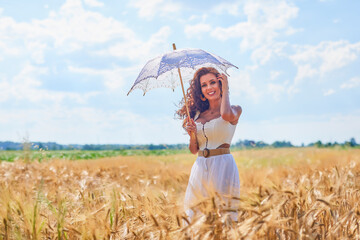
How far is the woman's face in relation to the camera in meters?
4.24

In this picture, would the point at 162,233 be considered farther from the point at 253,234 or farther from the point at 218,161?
the point at 218,161

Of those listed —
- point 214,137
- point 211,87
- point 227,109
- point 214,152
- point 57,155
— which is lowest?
point 57,155

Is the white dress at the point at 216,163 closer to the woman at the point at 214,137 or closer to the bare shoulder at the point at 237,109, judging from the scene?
the woman at the point at 214,137

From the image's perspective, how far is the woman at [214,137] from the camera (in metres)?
3.98

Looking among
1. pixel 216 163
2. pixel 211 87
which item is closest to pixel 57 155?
pixel 211 87

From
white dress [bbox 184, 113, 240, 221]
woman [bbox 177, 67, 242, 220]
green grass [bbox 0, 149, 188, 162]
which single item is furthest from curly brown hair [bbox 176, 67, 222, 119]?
green grass [bbox 0, 149, 188, 162]

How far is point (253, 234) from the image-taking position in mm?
2010

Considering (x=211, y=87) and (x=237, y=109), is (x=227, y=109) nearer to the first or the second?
(x=237, y=109)

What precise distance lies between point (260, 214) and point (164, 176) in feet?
26.2

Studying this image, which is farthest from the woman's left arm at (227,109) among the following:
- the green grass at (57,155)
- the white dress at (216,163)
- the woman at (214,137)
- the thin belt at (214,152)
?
the green grass at (57,155)

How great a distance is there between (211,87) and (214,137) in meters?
0.58

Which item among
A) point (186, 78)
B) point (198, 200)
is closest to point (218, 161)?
point (186, 78)

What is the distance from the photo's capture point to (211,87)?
13.9ft

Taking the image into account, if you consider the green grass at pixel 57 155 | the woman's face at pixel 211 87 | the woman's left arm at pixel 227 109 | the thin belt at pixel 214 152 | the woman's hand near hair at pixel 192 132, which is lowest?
Answer: the green grass at pixel 57 155
